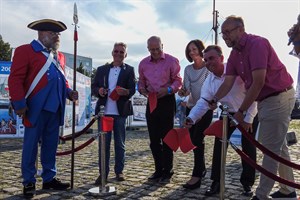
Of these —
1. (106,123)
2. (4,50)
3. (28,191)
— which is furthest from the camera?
(4,50)

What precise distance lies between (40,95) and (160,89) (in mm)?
1564

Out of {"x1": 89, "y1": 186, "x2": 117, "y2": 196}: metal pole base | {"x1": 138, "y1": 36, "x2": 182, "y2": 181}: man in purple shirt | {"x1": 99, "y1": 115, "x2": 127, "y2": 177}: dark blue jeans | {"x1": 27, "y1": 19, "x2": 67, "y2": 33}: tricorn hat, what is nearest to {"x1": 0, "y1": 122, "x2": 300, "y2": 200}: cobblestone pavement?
{"x1": 89, "y1": 186, "x2": 117, "y2": 196}: metal pole base

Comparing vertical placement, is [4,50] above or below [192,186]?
above

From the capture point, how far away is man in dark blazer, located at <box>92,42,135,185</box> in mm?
5187

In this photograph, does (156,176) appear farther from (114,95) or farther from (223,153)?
(223,153)

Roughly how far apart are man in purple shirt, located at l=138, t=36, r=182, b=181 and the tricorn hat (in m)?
1.23

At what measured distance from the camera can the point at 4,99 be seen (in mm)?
10367

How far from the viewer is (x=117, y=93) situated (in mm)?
5121

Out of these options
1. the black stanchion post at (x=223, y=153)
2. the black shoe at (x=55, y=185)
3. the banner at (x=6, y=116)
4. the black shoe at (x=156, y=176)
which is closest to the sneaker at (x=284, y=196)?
the black stanchion post at (x=223, y=153)

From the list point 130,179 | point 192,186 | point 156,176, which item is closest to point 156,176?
point 156,176

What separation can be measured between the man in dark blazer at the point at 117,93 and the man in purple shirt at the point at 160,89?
240mm

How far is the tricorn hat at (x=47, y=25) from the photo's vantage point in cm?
461

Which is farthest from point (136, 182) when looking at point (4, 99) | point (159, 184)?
point (4, 99)

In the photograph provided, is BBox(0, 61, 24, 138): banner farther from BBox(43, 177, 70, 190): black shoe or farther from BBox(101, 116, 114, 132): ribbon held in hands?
BBox(101, 116, 114, 132): ribbon held in hands
